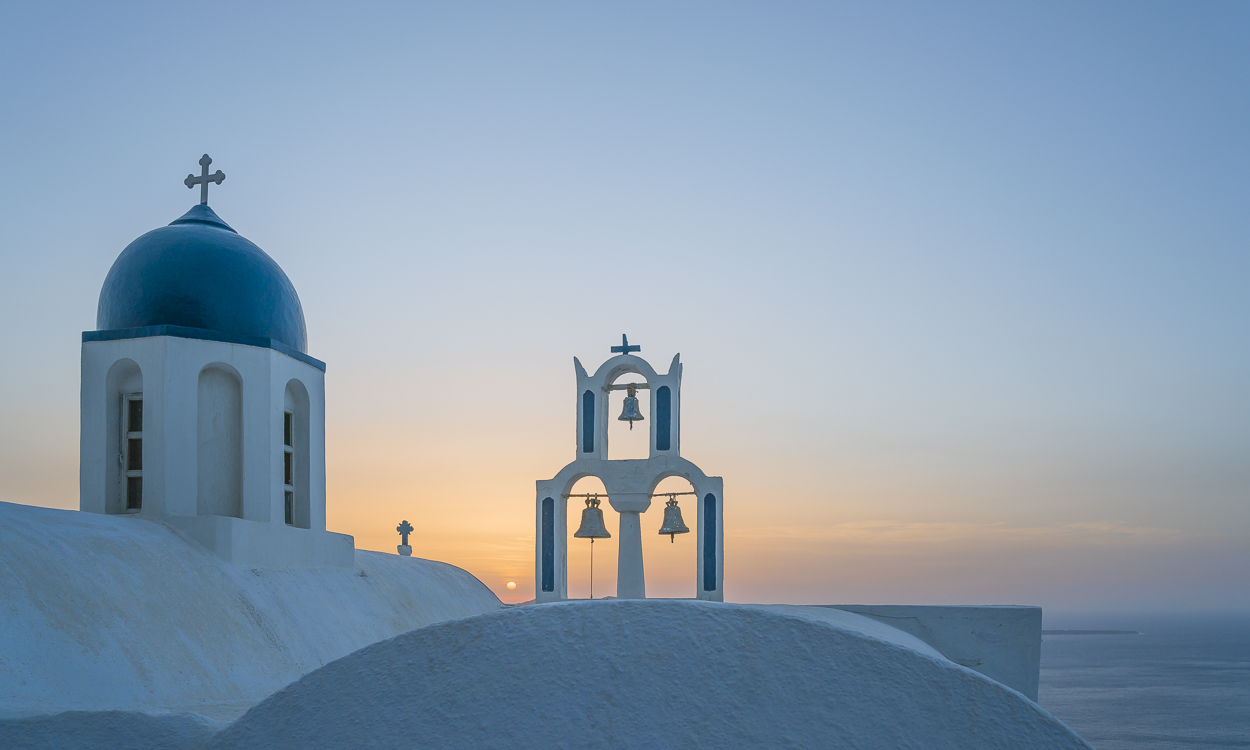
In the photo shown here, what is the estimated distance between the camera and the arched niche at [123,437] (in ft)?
33.7

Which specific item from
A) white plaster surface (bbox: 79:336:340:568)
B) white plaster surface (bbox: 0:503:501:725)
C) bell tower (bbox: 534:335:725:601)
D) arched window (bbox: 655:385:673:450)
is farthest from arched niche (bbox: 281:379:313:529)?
arched window (bbox: 655:385:673:450)

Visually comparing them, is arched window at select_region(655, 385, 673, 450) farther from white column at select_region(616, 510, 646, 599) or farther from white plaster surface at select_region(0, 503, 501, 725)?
white plaster surface at select_region(0, 503, 501, 725)

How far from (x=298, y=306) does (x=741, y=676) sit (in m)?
9.42

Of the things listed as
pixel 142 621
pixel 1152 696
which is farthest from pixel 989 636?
pixel 1152 696

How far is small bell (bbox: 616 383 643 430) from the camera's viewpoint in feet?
40.8

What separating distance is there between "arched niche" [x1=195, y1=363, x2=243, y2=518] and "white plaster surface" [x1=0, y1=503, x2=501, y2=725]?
841mm

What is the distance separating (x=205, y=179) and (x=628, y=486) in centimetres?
628

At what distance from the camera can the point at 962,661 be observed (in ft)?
34.4

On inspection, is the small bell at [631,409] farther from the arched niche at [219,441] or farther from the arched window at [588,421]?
the arched niche at [219,441]

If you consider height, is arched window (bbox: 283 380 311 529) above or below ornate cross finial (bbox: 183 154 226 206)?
below

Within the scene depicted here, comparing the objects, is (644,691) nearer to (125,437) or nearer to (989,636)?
(989,636)

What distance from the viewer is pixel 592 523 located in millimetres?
12500

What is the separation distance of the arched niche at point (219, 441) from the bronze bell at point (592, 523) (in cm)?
400

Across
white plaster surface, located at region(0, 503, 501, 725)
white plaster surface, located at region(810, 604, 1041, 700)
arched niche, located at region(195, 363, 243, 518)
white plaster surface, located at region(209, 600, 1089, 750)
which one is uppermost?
arched niche, located at region(195, 363, 243, 518)
